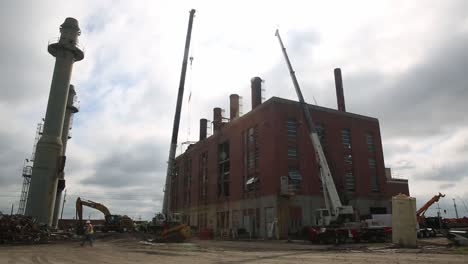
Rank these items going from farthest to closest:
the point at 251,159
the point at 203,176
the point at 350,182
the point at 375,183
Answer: the point at 203,176, the point at 375,183, the point at 350,182, the point at 251,159

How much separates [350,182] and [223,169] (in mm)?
17126

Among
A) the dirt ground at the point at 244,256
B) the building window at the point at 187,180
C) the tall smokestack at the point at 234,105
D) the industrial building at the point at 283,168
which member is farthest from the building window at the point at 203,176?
the dirt ground at the point at 244,256

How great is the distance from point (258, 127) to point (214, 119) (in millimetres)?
17069

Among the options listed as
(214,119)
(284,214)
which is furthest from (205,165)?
(284,214)

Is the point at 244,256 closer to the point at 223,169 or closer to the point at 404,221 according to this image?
the point at 404,221

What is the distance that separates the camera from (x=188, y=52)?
49.7 meters

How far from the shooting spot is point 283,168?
38.7 metres

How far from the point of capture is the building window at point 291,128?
40.8m

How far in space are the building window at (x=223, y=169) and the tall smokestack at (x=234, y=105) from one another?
5.09 m

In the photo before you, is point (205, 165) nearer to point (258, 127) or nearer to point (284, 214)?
point (258, 127)

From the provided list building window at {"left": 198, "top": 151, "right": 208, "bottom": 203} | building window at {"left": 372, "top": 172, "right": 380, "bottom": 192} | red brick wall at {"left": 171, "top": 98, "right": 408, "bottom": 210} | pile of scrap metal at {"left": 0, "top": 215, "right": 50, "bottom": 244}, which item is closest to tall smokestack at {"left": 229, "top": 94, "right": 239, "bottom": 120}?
red brick wall at {"left": 171, "top": 98, "right": 408, "bottom": 210}

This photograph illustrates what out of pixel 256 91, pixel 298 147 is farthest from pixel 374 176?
pixel 256 91

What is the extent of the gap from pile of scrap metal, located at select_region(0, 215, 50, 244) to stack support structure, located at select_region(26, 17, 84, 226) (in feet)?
15.6

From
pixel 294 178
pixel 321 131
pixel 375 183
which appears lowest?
pixel 294 178
